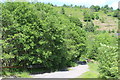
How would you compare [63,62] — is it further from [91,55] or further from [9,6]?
[91,55]

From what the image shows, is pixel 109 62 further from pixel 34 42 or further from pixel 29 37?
pixel 29 37

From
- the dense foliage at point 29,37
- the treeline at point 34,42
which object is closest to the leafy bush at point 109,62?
the treeline at point 34,42

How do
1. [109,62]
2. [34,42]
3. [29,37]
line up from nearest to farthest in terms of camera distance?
[109,62] → [29,37] → [34,42]

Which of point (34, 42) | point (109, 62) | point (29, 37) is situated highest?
point (29, 37)

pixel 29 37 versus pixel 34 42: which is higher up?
pixel 29 37

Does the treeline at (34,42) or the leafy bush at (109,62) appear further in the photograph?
the treeline at (34,42)

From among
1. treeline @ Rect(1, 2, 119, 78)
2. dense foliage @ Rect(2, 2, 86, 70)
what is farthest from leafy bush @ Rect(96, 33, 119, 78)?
dense foliage @ Rect(2, 2, 86, 70)

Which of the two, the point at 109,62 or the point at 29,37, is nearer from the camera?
the point at 109,62

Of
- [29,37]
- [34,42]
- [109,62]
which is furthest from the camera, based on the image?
[34,42]

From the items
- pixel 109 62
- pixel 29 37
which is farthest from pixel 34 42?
pixel 109 62

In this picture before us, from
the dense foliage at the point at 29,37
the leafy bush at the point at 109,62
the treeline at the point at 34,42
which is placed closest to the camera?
the leafy bush at the point at 109,62

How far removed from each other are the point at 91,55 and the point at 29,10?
27.2 metres

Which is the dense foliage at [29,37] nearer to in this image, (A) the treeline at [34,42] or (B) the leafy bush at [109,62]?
(A) the treeline at [34,42]

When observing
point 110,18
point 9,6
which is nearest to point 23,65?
point 9,6
